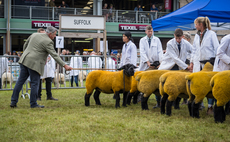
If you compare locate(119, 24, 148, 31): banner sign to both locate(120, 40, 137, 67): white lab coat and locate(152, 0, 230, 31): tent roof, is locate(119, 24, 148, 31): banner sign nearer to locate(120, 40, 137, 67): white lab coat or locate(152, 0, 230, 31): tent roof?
locate(152, 0, 230, 31): tent roof

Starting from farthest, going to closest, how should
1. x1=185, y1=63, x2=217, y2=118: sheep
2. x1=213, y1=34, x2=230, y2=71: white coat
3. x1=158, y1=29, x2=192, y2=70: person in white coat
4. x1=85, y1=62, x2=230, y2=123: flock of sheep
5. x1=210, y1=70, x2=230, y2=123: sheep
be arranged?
x1=158, y1=29, x2=192, y2=70: person in white coat, x1=213, y1=34, x2=230, y2=71: white coat, x1=185, y1=63, x2=217, y2=118: sheep, x1=85, y1=62, x2=230, y2=123: flock of sheep, x1=210, y1=70, x2=230, y2=123: sheep

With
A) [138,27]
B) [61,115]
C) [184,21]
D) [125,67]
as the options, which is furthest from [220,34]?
[61,115]

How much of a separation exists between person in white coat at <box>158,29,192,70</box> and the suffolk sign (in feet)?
16.2

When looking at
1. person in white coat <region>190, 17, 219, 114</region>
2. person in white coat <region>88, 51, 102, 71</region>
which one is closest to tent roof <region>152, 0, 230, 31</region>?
person in white coat <region>190, 17, 219, 114</region>

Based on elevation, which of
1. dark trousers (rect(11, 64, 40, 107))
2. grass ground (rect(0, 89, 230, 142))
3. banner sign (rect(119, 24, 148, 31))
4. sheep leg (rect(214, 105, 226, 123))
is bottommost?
grass ground (rect(0, 89, 230, 142))

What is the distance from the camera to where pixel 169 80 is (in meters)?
5.36

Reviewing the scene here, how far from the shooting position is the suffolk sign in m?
11.0

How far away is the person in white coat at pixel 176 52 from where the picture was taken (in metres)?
6.53

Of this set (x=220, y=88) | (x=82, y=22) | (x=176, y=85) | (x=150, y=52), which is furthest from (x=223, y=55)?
(x=82, y=22)

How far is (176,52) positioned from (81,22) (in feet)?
17.8

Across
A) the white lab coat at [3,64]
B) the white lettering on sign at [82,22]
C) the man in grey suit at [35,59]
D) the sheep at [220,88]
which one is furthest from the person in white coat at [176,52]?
the white lab coat at [3,64]

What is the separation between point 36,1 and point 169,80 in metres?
22.2

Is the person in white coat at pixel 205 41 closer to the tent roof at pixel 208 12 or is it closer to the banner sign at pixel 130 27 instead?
the tent roof at pixel 208 12

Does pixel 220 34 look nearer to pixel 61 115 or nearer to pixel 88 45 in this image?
pixel 88 45
